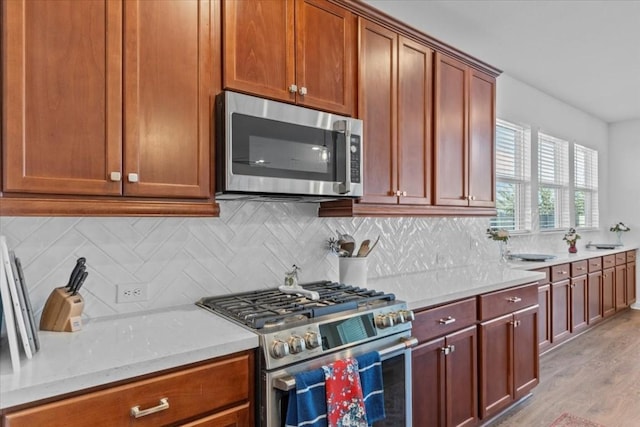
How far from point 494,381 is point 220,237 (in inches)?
75.1

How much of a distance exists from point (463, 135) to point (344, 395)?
2.00 m

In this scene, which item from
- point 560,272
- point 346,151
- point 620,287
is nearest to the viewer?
point 346,151

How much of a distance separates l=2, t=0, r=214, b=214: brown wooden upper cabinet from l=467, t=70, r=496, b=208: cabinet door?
197cm

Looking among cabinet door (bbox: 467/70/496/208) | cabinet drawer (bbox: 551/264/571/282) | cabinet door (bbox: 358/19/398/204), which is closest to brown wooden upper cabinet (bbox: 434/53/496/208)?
cabinet door (bbox: 467/70/496/208)

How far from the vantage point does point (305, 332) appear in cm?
150

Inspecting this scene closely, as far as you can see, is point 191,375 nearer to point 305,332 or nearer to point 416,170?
point 305,332

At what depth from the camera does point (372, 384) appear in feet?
5.39

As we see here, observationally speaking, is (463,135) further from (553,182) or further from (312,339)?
(553,182)

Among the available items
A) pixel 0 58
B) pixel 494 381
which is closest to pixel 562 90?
pixel 494 381

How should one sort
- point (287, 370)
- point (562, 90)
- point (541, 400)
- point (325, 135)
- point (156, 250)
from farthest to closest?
1. point (562, 90)
2. point (541, 400)
3. point (325, 135)
4. point (156, 250)
5. point (287, 370)

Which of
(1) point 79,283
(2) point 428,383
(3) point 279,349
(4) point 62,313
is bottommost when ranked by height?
(2) point 428,383

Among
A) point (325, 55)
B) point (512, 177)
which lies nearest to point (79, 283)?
point (325, 55)

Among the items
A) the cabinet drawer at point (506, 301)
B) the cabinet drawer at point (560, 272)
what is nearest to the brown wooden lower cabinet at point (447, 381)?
the cabinet drawer at point (506, 301)

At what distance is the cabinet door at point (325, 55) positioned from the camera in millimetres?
1943
